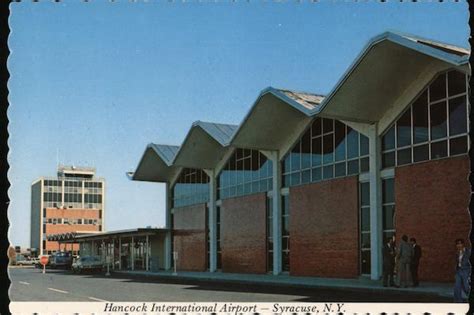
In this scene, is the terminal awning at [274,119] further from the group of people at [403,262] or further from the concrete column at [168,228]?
the concrete column at [168,228]

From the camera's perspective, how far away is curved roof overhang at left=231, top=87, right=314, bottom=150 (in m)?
29.1

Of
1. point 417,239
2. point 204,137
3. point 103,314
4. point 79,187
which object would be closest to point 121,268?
point 79,187

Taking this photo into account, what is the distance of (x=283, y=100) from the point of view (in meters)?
28.6

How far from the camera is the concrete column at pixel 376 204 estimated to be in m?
25.4

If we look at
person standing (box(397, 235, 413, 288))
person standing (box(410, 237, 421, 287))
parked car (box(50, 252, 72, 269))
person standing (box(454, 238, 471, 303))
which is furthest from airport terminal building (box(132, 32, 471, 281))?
parked car (box(50, 252, 72, 269))

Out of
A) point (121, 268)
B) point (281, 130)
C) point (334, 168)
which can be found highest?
point (281, 130)

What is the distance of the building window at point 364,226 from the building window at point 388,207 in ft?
3.23

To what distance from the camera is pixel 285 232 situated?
32.4 metres

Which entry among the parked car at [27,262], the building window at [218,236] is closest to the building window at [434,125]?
the building window at [218,236]

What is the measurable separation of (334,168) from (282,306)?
63.1ft

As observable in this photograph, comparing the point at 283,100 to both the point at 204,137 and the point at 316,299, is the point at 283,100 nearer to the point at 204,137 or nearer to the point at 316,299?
the point at 204,137

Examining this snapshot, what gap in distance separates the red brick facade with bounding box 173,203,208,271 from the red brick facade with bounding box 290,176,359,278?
39.7 feet

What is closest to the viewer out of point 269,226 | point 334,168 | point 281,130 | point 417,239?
point 417,239

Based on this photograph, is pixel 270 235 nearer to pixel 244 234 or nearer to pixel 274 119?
pixel 244 234
